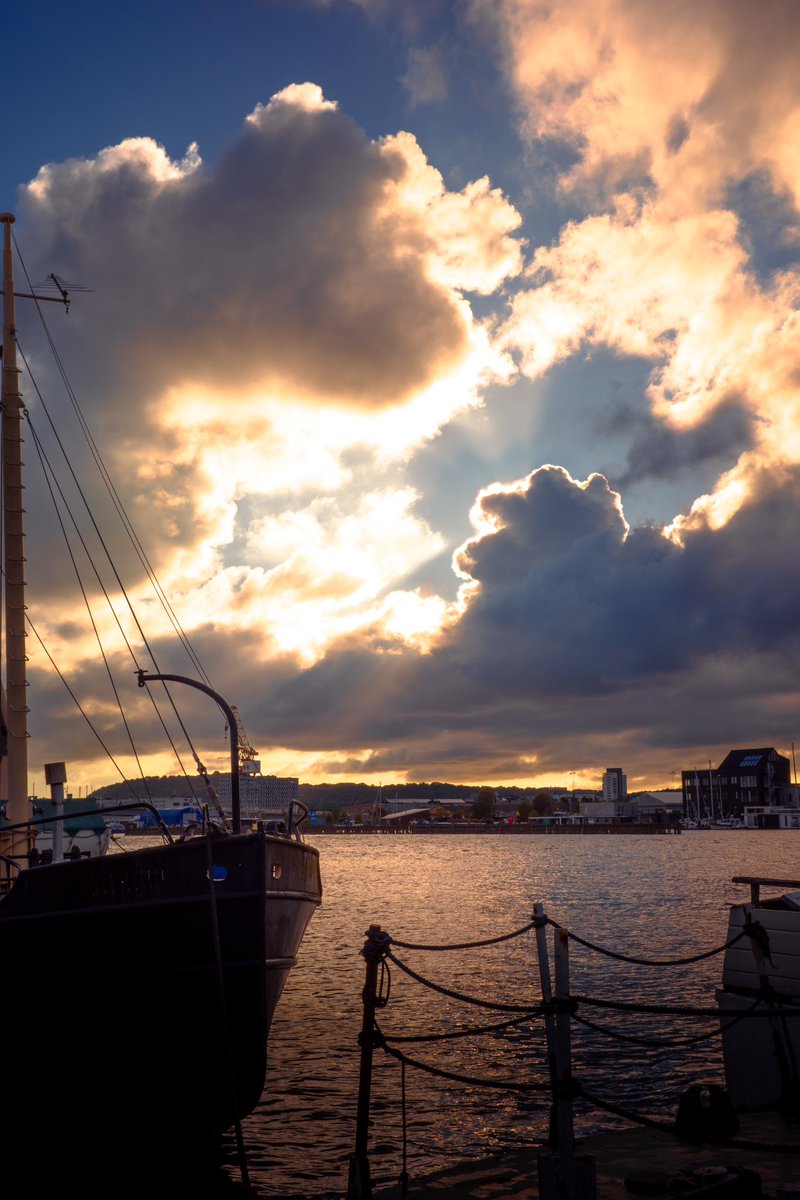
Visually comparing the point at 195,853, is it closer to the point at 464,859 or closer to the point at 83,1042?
the point at 83,1042

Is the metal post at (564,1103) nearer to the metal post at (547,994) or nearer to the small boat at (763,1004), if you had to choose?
the metal post at (547,994)

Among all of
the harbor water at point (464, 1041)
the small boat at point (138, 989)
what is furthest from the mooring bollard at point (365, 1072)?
the small boat at point (138, 989)

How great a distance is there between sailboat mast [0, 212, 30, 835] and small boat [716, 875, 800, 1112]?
14045 mm

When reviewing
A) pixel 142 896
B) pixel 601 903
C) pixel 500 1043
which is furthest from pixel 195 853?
pixel 601 903

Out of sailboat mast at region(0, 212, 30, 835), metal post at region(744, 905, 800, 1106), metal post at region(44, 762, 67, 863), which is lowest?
metal post at region(744, 905, 800, 1106)

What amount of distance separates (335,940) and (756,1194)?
40.0 metres

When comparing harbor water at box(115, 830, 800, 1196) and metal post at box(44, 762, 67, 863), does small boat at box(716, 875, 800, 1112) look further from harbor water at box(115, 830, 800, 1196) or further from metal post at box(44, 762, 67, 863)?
metal post at box(44, 762, 67, 863)

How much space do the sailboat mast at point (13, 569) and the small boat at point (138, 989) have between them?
Answer: 244 inches

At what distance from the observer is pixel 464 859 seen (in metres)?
141

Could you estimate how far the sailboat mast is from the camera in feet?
71.5

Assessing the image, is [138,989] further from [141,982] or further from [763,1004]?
[763,1004]

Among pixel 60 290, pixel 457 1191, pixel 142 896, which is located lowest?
pixel 457 1191

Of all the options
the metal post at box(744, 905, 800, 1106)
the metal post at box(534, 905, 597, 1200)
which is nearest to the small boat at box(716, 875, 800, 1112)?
the metal post at box(744, 905, 800, 1106)

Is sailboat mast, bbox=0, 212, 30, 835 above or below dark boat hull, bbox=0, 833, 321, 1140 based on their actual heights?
above
